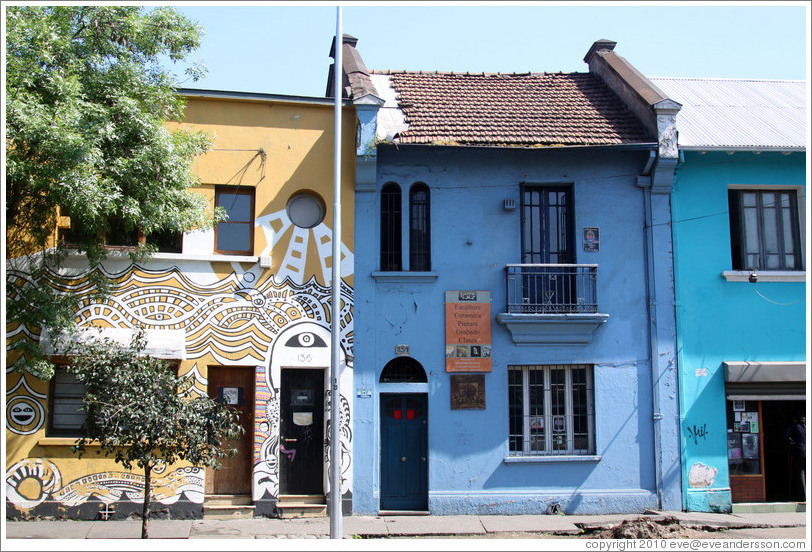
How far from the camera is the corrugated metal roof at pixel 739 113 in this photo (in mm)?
14625

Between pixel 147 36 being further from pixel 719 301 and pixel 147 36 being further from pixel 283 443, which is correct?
pixel 719 301

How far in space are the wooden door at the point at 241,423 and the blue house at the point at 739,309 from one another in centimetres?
826

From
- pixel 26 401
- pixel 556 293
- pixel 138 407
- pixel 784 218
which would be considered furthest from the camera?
pixel 784 218

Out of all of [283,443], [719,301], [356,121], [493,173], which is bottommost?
[283,443]

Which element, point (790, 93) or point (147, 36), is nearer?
point (147, 36)

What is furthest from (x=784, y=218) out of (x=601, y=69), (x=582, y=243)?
(x=601, y=69)

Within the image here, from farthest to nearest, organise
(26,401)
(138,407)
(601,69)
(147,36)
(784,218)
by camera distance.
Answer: (601,69) < (784,218) < (26,401) < (147,36) < (138,407)

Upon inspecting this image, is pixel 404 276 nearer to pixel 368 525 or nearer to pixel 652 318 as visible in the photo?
pixel 368 525

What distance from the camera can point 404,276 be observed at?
550 inches

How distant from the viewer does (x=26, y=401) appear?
41.8 ft

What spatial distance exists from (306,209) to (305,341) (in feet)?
8.48

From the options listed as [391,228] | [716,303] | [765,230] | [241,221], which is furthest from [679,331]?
[241,221]

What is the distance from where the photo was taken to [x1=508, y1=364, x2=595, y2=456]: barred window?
45.8 ft

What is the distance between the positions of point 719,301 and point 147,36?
11621mm
